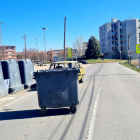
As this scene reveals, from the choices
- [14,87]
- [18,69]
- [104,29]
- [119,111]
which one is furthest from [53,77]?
[104,29]

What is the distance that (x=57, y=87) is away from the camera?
678cm

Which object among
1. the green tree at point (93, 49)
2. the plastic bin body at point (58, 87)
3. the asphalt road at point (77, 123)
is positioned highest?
the green tree at point (93, 49)

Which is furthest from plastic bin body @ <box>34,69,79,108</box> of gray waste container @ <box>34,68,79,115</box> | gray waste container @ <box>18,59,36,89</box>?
gray waste container @ <box>18,59,36,89</box>

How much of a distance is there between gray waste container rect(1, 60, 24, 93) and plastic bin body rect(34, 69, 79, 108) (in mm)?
6705

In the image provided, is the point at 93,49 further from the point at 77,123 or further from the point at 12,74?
the point at 77,123

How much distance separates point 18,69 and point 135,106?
885cm

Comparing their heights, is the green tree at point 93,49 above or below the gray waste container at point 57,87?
above

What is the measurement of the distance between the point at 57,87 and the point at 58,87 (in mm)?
33

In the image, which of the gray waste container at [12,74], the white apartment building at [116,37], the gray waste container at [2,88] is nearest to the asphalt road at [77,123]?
the gray waste container at [2,88]

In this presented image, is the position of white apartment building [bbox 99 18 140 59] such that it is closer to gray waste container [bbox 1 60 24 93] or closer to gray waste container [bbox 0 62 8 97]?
gray waste container [bbox 1 60 24 93]

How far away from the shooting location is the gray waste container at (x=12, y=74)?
12938 millimetres

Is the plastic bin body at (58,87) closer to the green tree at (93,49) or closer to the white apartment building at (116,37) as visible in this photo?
the green tree at (93,49)

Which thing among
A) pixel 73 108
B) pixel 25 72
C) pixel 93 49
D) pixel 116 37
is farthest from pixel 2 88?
pixel 116 37

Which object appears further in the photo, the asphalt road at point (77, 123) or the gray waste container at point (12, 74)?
the gray waste container at point (12, 74)
